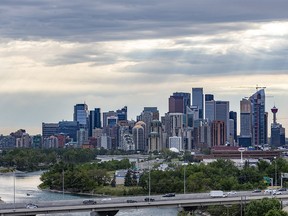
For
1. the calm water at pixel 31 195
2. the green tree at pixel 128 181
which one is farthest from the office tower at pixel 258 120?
the green tree at pixel 128 181

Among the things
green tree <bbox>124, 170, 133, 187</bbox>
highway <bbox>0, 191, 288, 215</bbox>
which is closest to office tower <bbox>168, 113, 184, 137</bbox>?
green tree <bbox>124, 170, 133, 187</bbox>

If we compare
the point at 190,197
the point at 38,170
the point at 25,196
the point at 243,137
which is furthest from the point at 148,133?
the point at 190,197

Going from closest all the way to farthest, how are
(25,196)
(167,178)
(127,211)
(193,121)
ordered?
(127,211), (25,196), (167,178), (193,121)

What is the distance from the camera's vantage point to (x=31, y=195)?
6700 cm

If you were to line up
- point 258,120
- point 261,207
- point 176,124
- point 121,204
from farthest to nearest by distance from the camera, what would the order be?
point 176,124 < point 258,120 < point 121,204 < point 261,207

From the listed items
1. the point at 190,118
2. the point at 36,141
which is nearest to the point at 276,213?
the point at 190,118

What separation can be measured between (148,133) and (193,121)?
11.3 meters

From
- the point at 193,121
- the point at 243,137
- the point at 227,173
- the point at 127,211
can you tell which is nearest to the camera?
the point at 127,211

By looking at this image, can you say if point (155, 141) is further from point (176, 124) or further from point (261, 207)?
point (261, 207)

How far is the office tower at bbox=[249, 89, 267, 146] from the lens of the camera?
178725mm

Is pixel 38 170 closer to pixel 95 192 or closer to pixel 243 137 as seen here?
pixel 95 192

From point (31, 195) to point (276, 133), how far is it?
385 feet

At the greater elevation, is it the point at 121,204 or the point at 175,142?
the point at 175,142

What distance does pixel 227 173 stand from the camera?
253ft
